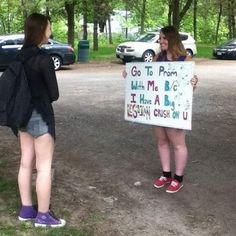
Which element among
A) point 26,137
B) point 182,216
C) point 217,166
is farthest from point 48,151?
point 217,166

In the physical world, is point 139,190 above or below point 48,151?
below

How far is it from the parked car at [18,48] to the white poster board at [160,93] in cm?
1444

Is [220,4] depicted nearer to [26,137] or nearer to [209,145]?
[209,145]

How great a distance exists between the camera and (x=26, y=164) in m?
4.57

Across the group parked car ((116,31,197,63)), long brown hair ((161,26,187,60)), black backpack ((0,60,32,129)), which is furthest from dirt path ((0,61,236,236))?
parked car ((116,31,197,63))

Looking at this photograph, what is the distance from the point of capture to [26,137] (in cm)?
446

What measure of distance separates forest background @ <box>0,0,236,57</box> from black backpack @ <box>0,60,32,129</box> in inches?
955

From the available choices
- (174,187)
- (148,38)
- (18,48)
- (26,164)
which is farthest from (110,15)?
(26,164)

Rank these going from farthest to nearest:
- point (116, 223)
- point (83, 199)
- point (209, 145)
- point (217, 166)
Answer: point (209, 145) → point (217, 166) → point (83, 199) → point (116, 223)

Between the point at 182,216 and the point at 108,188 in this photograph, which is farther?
the point at 108,188

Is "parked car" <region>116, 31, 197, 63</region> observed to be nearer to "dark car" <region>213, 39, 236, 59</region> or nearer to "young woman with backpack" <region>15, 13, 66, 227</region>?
"dark car" <region>213, 39, 236, 59</region>

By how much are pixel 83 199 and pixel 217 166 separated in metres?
2.05

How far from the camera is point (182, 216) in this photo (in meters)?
4.95

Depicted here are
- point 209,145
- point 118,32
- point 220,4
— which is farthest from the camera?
point 118,32
